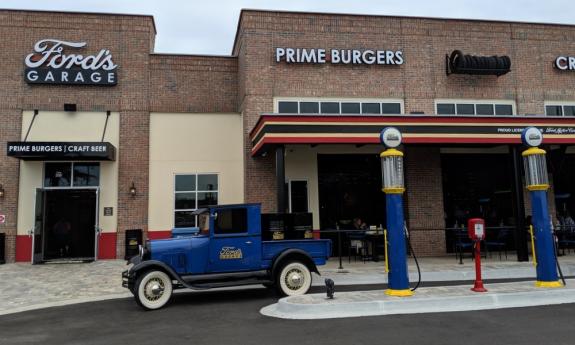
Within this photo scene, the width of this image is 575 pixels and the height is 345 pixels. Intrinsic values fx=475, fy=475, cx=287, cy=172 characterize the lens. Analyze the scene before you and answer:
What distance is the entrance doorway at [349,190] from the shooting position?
692 inches

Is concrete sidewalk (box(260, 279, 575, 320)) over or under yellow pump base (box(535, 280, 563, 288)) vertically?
under

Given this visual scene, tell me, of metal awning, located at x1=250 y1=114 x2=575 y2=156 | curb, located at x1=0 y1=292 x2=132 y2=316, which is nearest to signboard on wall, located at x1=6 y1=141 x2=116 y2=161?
metal awning, located at x1=250 y1=114 x2=575 y2=156

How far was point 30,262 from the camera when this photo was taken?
54.2 feet

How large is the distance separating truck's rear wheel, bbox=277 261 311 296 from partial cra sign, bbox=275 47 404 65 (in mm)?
9498

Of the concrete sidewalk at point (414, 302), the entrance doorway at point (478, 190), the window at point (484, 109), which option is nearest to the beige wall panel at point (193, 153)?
the entrance doorway at point (478, 190)

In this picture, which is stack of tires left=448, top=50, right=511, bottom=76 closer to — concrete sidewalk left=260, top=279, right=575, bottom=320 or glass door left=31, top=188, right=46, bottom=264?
concrete sidewalk left=260, top=279, right=575, bottom=320

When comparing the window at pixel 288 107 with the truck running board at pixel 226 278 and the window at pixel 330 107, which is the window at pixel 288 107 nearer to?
the window at pixel 330 107

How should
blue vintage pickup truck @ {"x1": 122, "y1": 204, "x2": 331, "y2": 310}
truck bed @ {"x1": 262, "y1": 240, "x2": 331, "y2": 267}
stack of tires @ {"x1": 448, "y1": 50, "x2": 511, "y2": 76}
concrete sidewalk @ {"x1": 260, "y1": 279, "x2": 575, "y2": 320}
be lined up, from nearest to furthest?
concrete sidewalk @ {"x1": 260, "y1": 279, "x2": 575, "y2": 320}
blue vintage pickup truck @ {"x1": 122, "y1": 204, "x2": 331, "y2": 310}
truck bed @ {"x1": 262, "y1": 240, "x2": 331, "y2": 267}
stack of tires @ {"x1": 448, "y1": 50, "x2": 511, "y2": 76}

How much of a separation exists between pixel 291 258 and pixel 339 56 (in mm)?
9980

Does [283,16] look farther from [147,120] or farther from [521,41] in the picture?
[521,41]

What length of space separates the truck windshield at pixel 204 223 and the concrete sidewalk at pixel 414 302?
216 centimetres

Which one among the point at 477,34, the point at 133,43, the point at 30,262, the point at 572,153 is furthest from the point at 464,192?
the point at 30,262

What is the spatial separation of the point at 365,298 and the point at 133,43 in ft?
45.9

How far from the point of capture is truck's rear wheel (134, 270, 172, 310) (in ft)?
29.8
